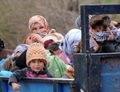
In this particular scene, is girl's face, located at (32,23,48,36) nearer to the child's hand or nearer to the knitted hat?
the knitted hat

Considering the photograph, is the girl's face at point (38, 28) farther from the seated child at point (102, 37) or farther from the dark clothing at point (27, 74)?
the seated child at point (102, 37)

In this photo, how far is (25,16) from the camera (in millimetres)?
18812

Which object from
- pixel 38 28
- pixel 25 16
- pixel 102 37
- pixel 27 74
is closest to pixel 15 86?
pixel 27 74

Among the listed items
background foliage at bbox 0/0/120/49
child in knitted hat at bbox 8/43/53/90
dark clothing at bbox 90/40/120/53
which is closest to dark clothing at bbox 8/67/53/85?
child in knitted hat at bbox 8/43/53/90

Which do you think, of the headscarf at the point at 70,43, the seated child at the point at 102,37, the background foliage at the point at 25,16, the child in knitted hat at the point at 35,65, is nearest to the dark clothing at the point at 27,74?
the child in knitted hat at the point at 35,65

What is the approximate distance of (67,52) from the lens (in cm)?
756

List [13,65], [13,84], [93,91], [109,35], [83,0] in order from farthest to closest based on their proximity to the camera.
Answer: [83,0], [13,65], [13,84], [109,35], [93,91]

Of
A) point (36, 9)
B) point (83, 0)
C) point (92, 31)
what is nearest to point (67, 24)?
point (36, 9)

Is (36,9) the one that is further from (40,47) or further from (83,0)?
(40,47)

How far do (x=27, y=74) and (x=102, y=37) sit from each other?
1.00 meters

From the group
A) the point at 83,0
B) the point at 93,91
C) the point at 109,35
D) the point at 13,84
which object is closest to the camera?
the point at 93,91

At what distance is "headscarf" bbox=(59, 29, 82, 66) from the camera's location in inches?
291

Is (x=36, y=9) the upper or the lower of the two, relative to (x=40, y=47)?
upper

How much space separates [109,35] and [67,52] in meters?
1.35
